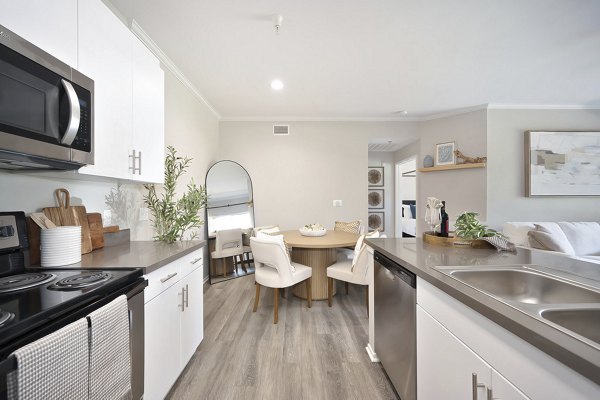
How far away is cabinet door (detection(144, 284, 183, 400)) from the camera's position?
1209 mm

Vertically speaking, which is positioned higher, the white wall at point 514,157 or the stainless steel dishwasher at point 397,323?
the white wall at point 514,157

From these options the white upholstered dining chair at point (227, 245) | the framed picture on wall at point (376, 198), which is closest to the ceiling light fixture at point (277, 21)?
the white upholstered dining chair at point (227, 245)

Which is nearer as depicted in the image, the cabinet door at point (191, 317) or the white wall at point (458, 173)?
the cabinet door at point (191, 317)

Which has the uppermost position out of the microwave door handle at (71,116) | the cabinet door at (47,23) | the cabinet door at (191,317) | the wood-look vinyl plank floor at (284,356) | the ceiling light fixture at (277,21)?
the ceiling light fixture at (277,21)

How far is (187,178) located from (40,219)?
1889 mm

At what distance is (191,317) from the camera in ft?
5.62

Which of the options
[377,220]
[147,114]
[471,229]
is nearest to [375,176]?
[377,220]

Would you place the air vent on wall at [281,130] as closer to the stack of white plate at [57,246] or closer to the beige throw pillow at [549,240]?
the stack of white plate at [57,246]

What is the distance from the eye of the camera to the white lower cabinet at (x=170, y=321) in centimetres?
123

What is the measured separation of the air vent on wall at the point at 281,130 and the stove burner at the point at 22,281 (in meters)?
3.74

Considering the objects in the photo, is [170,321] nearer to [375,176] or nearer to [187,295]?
[187,295]

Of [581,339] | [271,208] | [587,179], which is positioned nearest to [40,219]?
[581,339]

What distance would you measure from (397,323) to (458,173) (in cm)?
363

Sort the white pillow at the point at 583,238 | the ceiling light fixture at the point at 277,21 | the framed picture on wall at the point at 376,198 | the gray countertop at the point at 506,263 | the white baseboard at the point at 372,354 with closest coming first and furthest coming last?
the gray countertop at the point at 506,263, the white baseboard at the point at 372,354, the ceiling light fixture at the point at 277,21, the white pillow at the point at 583,238, the framed picture on wall at the point at 376,198
